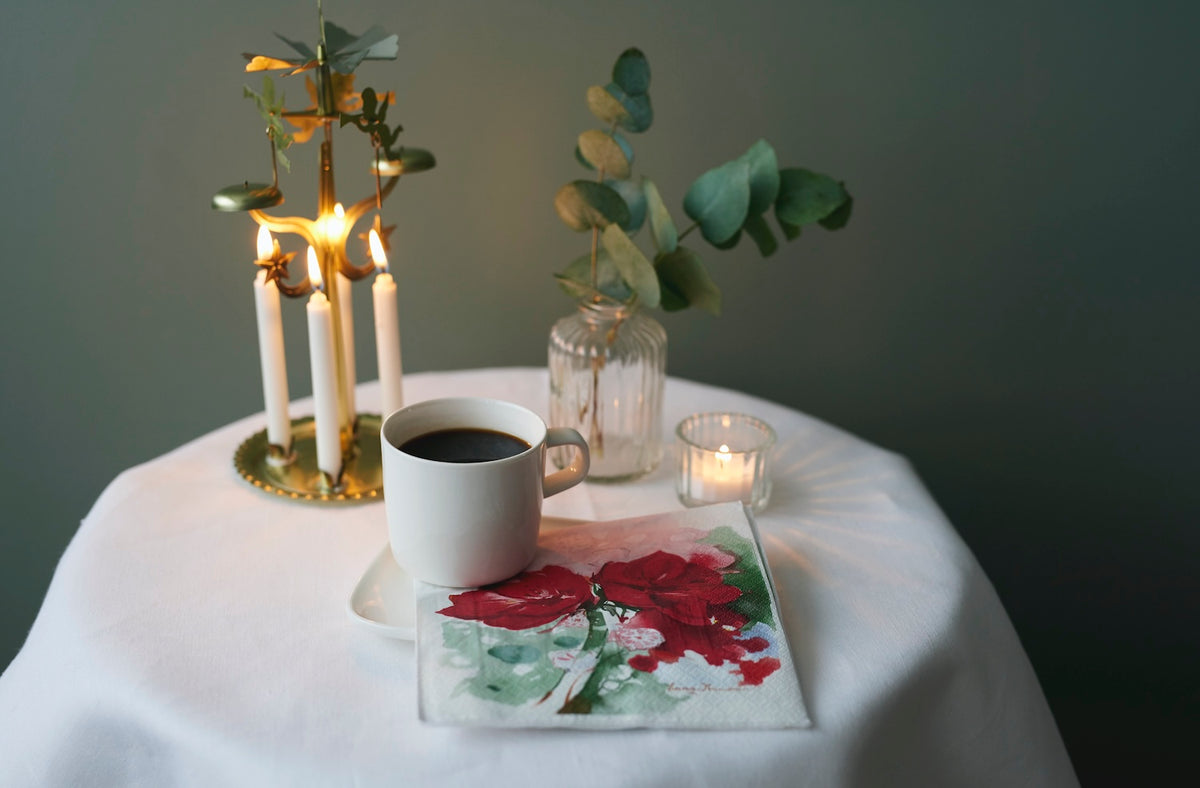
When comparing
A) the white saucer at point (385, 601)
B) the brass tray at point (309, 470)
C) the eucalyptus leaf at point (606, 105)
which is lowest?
the white saucer at point (385, 601)

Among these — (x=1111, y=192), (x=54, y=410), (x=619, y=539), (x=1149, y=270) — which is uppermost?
(x=1111, y=192)

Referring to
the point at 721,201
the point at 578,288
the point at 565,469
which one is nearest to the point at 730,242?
the point at 721,201

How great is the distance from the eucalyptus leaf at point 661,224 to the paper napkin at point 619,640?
0.25 m

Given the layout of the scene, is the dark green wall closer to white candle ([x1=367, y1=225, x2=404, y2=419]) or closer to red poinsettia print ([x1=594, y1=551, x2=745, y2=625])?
white candle ([x1=367, y1=225, x2=404, y2=419])

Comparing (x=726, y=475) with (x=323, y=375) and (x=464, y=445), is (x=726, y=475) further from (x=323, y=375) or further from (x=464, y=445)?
(x=323, y=375)

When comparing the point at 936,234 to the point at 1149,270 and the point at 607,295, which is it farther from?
the point at 607,295

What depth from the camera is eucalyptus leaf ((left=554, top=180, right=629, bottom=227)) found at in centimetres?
84

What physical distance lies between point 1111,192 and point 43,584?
162 cm

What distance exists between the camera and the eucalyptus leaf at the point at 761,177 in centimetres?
84

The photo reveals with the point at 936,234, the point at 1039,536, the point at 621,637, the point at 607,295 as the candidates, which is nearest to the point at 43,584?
the point at 607,295

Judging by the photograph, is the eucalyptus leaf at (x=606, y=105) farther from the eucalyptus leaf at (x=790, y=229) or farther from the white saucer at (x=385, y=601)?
the white saucer at (x=385, y=601)

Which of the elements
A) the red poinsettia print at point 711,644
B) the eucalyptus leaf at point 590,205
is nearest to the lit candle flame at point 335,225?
the eucalyptus leaf at point 590,205

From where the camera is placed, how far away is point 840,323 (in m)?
1.38

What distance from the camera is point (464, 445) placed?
681mm
